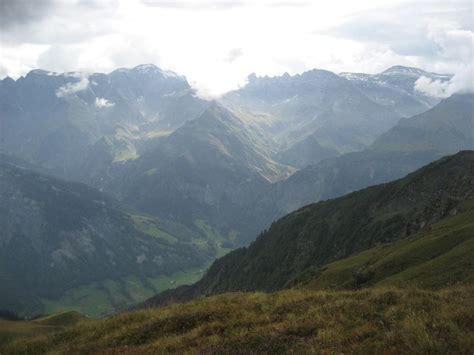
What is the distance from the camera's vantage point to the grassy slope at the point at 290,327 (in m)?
16.9

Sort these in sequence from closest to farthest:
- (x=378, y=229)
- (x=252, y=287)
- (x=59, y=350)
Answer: (x=59, y=350) → (x=378, y=229) → (x=252, y=287)

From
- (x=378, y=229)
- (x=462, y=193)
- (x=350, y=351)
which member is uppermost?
(x=350, y=351)

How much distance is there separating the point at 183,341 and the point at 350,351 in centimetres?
798

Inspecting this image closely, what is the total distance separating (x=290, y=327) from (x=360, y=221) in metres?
135

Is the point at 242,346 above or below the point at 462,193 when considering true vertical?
above

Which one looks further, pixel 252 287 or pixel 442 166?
pixel 252 287

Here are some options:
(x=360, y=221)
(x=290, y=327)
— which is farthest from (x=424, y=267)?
(x=360, y=221)

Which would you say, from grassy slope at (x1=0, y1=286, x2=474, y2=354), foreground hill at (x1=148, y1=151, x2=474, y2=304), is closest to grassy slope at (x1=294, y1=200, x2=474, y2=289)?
grassy slope at (x1=0, y1=286, x2=474, y2=354)

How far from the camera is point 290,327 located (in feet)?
65.7

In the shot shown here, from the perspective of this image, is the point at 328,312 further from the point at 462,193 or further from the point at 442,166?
the point at 442,166

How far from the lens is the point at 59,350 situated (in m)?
23.6

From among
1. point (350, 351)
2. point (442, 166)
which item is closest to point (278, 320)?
point (350, 351)

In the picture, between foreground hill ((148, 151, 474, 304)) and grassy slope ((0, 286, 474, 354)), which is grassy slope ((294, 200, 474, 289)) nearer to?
grassy slope ((0, 286, 474, 354))

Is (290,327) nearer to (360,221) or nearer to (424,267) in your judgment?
(424,267)
